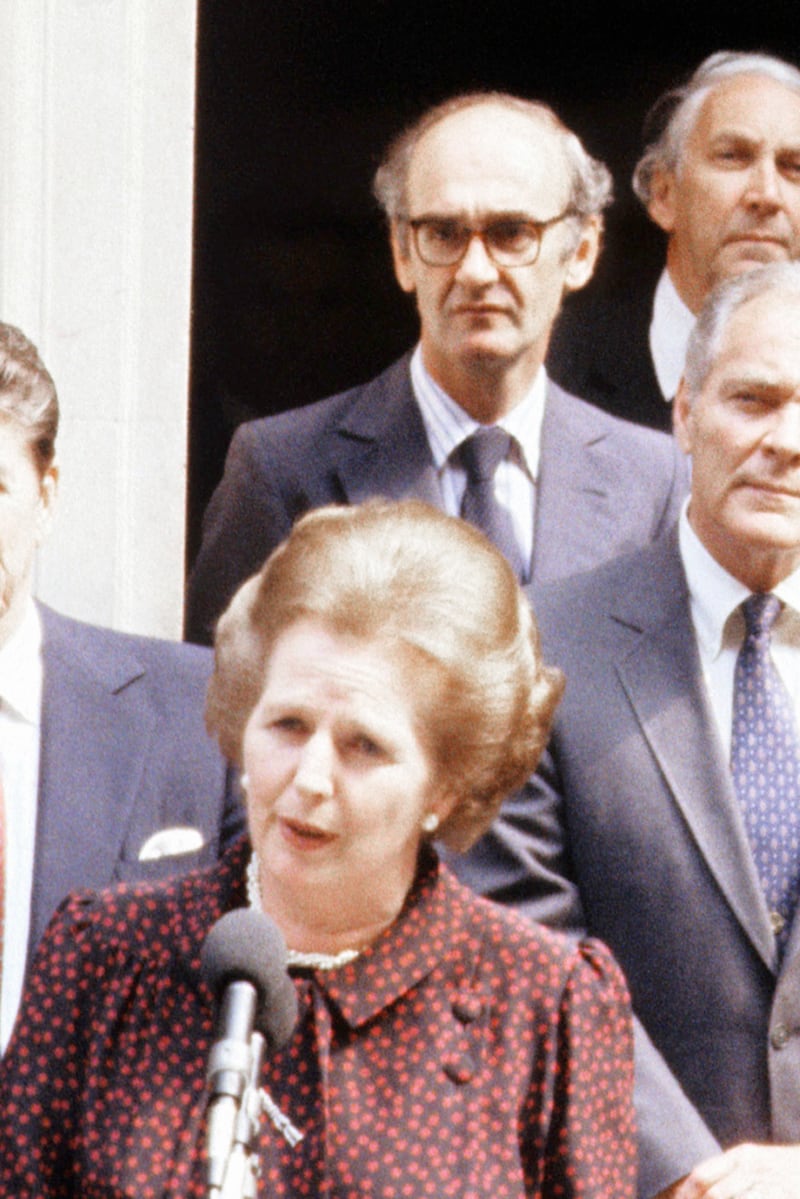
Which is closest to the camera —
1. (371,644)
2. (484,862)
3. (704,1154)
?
(371,644)

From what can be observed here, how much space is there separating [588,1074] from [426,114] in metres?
2.05

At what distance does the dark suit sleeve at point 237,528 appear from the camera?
12.3 ft

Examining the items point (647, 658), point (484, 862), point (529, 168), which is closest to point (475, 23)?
point (529, 168)

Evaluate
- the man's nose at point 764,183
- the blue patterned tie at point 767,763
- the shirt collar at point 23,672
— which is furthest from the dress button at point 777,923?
the man's nose at point 764,183

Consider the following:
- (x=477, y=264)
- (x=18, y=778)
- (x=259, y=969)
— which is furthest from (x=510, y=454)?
(x=259, y=969)

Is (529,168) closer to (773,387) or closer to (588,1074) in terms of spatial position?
(773,387)

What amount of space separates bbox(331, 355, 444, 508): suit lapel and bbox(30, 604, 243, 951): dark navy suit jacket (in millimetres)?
517

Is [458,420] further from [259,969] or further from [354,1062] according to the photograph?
[259,969]

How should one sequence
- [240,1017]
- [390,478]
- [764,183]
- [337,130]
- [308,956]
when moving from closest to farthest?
1. [240,1017]
2. [308,956]
3. [390,478]
4. [764,183]
5. [337,130]

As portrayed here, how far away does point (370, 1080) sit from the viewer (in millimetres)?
2445

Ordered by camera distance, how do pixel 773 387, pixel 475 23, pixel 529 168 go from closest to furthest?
1. pixel 773 387
2. pixel 529 168
3. pixel 475 23

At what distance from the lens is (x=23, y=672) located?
126 inches

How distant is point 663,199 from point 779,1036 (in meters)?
1.94

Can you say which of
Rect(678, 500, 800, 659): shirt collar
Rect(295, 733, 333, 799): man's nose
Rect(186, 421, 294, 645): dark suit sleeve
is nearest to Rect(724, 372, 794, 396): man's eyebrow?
Rect(678, 500, 800, 659): shirt collar
